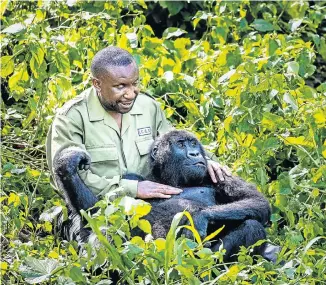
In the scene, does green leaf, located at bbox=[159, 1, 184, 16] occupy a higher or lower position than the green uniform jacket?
lower

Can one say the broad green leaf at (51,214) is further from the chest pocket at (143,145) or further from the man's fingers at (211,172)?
the man's fingers at (211,172)

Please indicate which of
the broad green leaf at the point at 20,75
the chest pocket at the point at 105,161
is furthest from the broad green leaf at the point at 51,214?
the broad green leaf at the point at 20,75

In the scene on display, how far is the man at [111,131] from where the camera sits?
208 inches

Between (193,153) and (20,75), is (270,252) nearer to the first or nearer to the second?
(193,153)

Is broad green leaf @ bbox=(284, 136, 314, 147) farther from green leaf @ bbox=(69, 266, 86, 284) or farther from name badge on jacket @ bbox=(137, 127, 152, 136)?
green leaf @ bbox=(69, 266, 86, 284)

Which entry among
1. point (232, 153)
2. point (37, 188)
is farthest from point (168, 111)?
point (37, 188)

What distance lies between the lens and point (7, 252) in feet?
17.8

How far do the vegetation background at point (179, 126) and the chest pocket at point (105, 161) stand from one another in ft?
1.04

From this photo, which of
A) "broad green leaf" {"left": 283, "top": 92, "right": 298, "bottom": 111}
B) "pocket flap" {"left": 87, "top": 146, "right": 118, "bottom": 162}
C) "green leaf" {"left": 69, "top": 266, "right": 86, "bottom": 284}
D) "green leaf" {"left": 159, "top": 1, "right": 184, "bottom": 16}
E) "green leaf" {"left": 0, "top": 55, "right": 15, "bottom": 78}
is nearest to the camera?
"green leaf" {"left": 69, "top": 266, "right": 86, "bottom": 284}

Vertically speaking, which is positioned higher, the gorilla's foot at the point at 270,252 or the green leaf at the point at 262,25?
the green leaf at the point at 262,25

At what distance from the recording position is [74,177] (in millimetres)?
5117

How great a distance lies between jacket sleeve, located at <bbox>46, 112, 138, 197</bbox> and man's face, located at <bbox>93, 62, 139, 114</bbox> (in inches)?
8.1

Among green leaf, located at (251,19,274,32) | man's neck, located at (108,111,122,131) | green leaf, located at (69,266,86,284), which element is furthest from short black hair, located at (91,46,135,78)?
green leaf, located at (251,19,274,32)

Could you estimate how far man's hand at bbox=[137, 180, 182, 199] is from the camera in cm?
525
